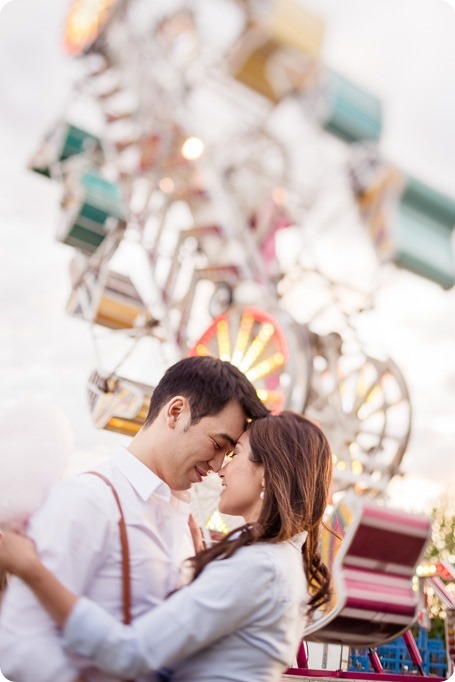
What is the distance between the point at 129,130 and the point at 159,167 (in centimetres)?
144

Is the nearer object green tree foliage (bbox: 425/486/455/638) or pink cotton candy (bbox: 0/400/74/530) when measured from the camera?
pink cotton candy (bbox: 0/400/74/530)

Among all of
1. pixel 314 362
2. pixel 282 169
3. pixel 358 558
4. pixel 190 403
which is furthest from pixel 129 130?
pixel 190 403

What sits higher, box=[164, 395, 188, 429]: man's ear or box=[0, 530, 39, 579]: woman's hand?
box=[164, 395, 188, 429]: man's ear

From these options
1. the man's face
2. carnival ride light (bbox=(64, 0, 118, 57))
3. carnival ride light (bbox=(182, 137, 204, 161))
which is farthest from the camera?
carnival ride light (bbox=(64, 0, 118, 57))

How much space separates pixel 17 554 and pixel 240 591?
18.4 inches

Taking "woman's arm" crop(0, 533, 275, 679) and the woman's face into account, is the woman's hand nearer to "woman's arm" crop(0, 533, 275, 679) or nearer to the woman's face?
"woman's arm" crop(0, 533, 275, 679)

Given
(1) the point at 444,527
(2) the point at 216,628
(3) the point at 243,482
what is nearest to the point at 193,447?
(3) the point at 243,482

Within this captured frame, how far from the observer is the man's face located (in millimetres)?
1658

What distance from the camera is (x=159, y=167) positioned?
26.6 feet

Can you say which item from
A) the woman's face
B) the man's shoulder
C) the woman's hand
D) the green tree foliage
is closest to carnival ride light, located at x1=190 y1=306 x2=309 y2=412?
the woman's face

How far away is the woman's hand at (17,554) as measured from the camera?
1261mm

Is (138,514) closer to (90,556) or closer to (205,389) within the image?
(90,556)

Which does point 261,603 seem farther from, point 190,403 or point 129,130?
point 129,130

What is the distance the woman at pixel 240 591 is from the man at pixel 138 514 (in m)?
0.06
